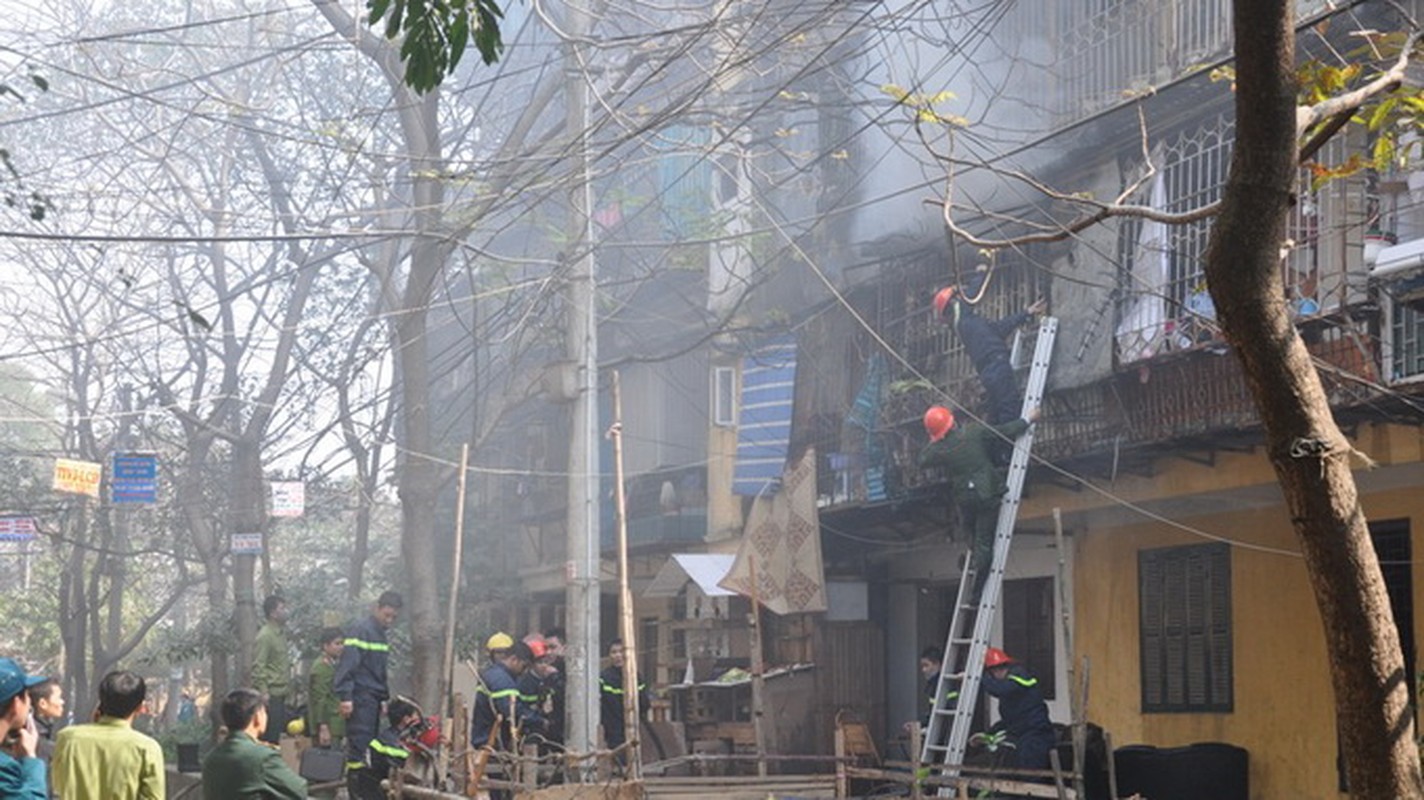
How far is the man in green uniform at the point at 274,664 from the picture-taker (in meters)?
19.4

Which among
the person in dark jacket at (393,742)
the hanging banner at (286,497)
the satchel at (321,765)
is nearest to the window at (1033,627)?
the satchel at (321,765)

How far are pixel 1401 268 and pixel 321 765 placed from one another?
942 centimetres

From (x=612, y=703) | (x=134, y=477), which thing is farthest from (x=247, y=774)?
(x=134, y=477)

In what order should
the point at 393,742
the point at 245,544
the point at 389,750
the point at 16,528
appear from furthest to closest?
the point at 16,528 → the point at 245,544 → the point at 393,742 → the point at 389,750

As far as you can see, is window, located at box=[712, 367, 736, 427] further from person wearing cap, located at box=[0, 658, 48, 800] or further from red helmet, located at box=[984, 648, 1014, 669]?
person wearing cap, located at box=[0, 658, 48, 800]

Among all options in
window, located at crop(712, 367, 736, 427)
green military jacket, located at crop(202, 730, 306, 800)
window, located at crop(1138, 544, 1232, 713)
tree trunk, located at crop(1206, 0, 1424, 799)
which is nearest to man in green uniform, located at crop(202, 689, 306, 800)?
green military jacket, located at crop(202, 730, 306, 800)

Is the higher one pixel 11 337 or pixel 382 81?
pixel 382 81

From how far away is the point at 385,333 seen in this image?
93.4 feet

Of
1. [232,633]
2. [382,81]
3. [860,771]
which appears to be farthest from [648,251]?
[860,771]

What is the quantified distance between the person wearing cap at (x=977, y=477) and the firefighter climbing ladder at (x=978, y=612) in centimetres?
10

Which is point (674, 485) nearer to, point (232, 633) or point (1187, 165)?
point (232, 633)

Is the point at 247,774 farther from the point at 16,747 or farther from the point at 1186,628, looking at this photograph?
the point at 1186,628

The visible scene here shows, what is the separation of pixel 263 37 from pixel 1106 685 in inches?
680

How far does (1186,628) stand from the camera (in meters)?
17.3
